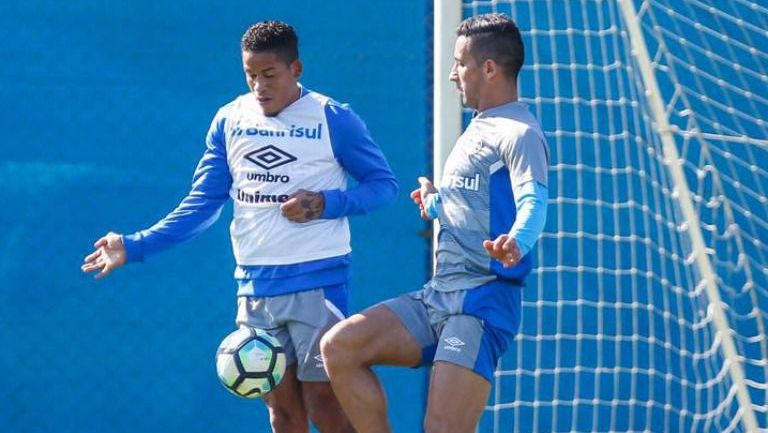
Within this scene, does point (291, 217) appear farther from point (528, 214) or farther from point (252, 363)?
point (528, 214)

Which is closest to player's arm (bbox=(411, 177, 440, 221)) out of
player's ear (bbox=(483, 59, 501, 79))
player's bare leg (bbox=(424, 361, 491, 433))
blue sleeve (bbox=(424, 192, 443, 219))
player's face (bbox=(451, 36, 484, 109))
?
blue sleeve (bbox=(424, 192, 443, 219))

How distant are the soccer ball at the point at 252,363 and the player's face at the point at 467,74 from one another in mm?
1059

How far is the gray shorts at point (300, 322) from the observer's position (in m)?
4.96

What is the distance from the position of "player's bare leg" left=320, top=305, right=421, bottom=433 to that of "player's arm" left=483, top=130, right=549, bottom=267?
473mm

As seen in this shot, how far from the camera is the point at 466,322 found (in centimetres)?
451

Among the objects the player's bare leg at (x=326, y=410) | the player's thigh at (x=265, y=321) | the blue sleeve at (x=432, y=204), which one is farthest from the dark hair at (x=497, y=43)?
the player's bare leg at (x=326, y=410)

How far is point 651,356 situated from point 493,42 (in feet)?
7.61

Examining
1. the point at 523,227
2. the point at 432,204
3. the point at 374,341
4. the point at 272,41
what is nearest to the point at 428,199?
the point at 432,204

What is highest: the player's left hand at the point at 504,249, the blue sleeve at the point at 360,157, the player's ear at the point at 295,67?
the player's ear at the point at 295,67

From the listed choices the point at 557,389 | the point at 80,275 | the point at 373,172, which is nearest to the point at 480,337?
the point at 373,172

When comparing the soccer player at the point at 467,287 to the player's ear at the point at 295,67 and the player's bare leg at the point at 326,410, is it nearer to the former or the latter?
the player's bare leg at the point at 326,410

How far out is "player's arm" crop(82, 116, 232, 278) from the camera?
5.13 metres

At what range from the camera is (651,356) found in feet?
21.1

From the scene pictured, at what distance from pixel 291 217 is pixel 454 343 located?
0.79 meters
